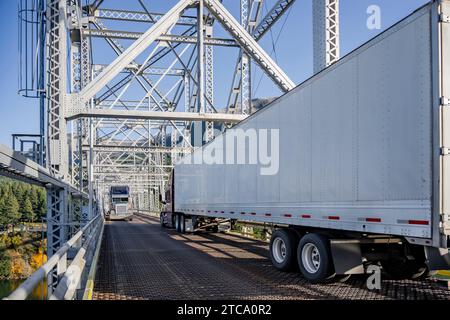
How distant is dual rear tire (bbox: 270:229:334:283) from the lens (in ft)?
28.6

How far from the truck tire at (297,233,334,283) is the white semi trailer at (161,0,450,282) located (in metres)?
0.02

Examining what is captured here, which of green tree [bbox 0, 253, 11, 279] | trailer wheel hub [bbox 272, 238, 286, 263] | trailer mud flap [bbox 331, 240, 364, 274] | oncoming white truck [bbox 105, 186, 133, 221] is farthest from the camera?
green tree [bbox 0, 253, 11, 279]

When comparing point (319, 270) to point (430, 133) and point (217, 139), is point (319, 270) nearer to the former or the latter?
point (430, 133)

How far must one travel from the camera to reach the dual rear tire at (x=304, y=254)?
873cm

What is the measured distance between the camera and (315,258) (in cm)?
938

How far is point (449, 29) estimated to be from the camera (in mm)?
6199

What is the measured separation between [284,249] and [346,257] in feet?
7.93

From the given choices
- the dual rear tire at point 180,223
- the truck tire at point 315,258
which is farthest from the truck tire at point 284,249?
the dual rear tire at point 180,223

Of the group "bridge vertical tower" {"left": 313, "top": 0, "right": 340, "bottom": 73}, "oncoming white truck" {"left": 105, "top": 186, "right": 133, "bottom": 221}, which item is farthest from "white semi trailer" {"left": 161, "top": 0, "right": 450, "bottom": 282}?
"oncoming white truck" {"left": 105, "top": 186, "right": 133, "bottom": 221}

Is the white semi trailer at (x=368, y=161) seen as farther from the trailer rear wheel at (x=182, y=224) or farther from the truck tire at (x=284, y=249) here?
the trailer rear wheel at (x=182, y=224)

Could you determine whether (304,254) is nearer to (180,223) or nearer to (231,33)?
(231,33)

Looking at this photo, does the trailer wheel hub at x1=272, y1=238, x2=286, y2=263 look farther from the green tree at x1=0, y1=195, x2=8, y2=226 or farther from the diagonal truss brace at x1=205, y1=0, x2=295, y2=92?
the green tree at x1=0, y1=195, x2=8, y2=226

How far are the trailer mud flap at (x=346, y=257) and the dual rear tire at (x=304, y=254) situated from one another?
223 mm

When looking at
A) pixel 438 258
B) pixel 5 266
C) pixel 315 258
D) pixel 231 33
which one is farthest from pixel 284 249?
pixel 5 266
